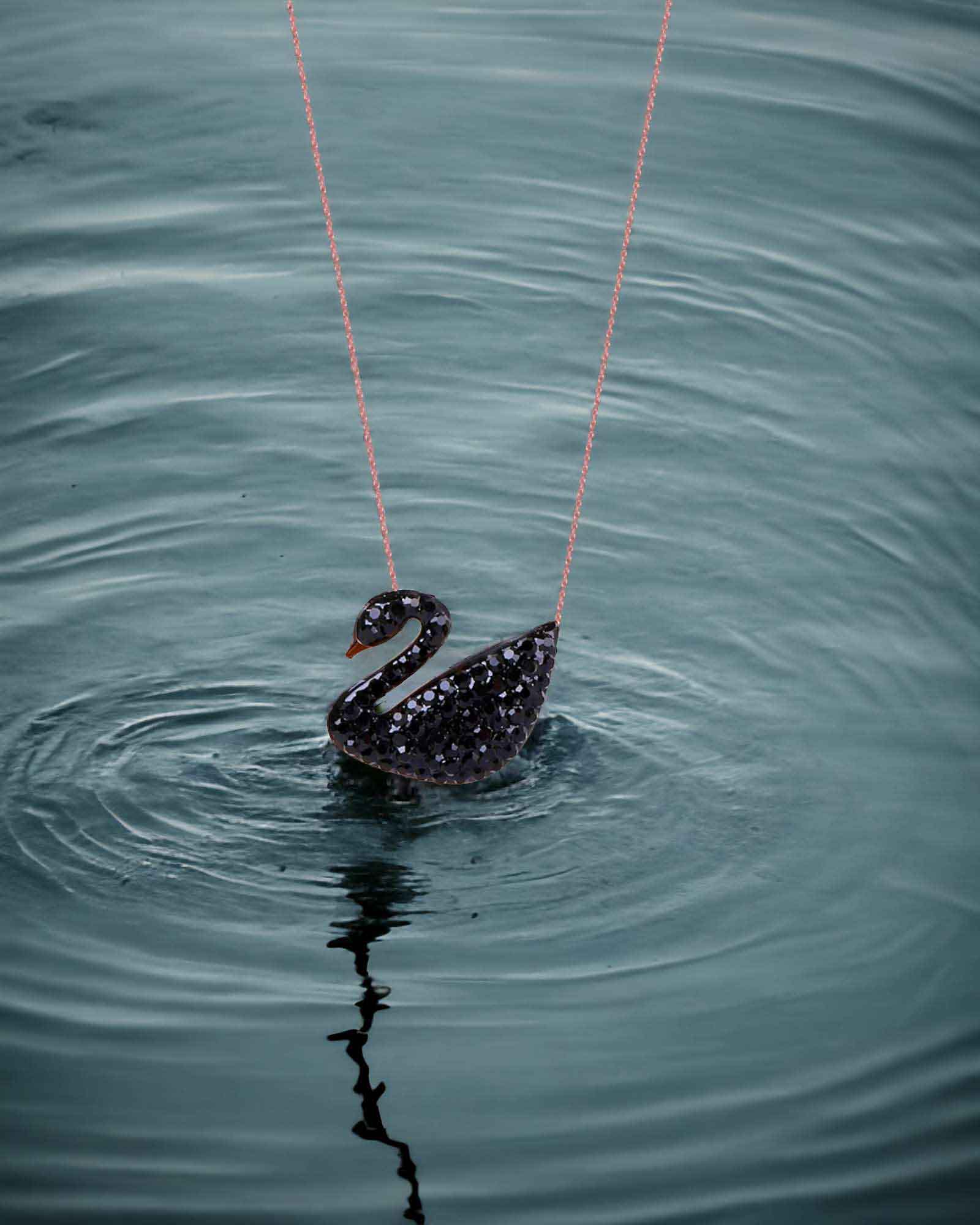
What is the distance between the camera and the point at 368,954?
638 centimetres

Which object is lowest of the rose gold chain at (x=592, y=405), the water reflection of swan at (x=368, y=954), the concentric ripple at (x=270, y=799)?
the water reflection of swan at (x=368, y=954)

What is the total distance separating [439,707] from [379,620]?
41 cm

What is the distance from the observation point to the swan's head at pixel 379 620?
6777mm

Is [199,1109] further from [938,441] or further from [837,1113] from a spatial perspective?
[938,441]

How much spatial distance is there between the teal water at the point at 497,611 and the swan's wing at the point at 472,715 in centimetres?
17

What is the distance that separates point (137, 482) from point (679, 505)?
264cm

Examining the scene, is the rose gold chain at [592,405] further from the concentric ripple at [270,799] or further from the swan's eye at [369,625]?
the concentric ripple at [270,799]

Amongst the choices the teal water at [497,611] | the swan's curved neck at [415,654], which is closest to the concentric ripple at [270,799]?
the teal water at [497,611]

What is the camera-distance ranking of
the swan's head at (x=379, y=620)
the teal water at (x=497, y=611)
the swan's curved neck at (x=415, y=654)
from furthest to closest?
the swan's curved neck at (x=415, y=654) → the swan's head at (x=379, y=620) → the teal water at (x=497, y=611)

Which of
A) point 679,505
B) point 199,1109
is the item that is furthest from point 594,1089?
point 679,505

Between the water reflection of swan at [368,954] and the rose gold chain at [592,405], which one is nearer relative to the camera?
the water reflection of swan at [368,954]

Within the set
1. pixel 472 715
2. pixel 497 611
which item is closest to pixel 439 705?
pixel 472 715

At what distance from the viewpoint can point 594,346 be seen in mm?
10461

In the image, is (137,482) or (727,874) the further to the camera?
(137,482)
